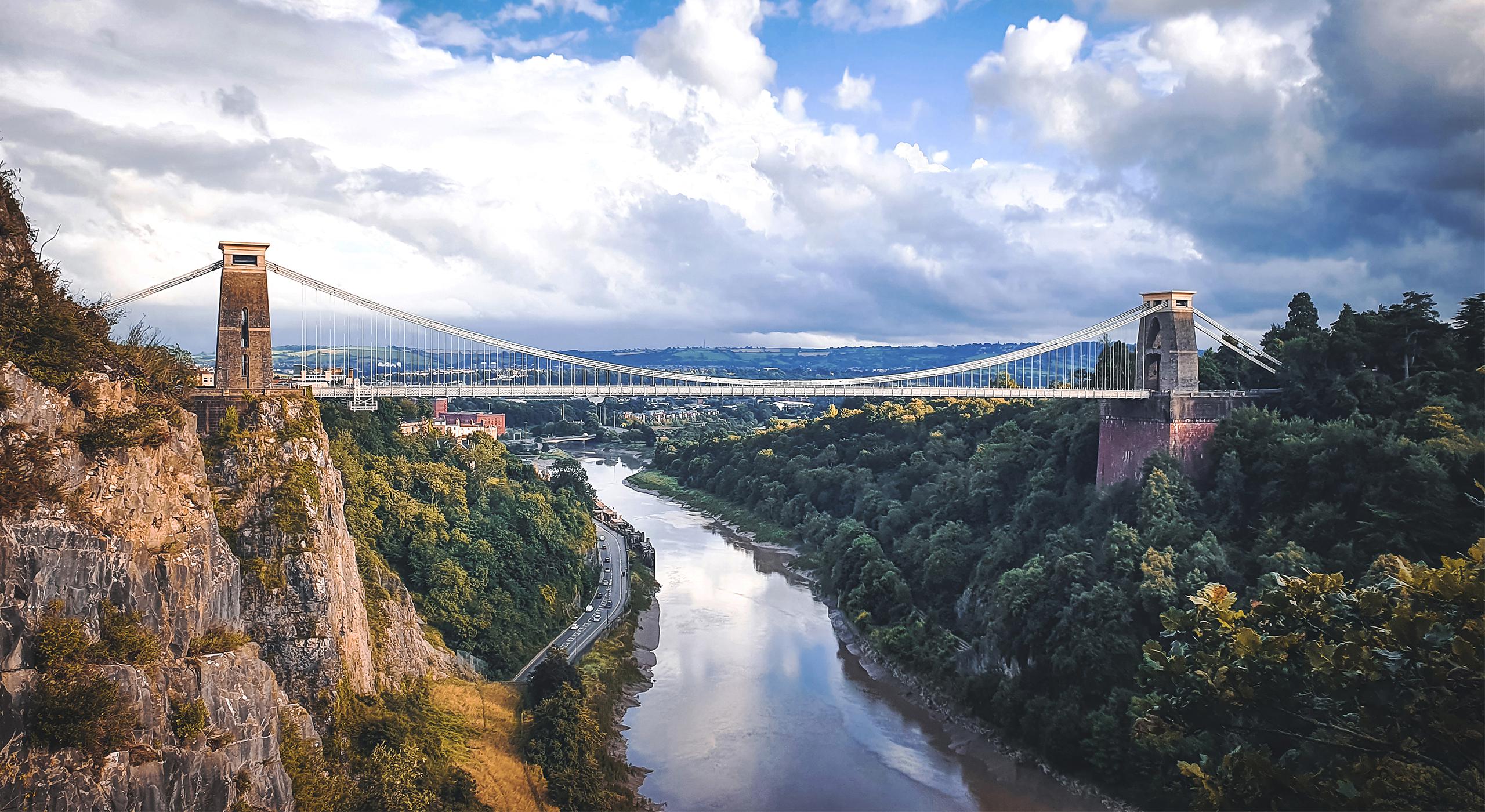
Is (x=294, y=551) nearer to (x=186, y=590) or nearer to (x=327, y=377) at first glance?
(x=186, y=590)

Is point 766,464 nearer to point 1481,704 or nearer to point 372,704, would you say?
point 372,704

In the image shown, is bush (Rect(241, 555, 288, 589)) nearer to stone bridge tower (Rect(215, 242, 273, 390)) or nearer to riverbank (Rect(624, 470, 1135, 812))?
stone bridge tower (Rect(215, 242, 273, 390))

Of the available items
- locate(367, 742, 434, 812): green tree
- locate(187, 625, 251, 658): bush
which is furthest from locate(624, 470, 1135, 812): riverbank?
locate(187, 625, 251, 658): bush

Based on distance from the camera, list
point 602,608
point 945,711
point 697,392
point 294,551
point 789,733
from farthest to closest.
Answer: point 602,608, point 697,392, point 945,711, point 789,733, point 294,551

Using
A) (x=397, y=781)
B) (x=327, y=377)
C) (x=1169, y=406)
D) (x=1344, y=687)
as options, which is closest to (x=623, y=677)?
(x=397, y=781)

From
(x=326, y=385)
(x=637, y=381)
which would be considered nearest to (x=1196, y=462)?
(x=326, y=385)

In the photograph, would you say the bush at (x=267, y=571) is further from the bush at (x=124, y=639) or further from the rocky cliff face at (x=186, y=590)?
the bush at (x=124, y=639)

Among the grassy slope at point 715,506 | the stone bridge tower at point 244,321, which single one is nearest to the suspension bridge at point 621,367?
the stone bridge tower at point 244,321
